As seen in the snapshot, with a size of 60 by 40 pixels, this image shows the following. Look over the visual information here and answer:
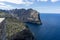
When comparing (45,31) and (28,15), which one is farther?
(28,15)

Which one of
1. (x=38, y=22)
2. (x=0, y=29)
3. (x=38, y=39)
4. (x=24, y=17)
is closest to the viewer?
(x=0, y=29)

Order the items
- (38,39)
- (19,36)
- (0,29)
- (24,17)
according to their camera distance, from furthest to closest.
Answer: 1. (24,17)
2. (38,39)
3. (19,36)
4. (0,29)

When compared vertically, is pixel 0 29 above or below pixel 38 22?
above

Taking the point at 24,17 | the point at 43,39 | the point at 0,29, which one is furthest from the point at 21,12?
the point at 0,29

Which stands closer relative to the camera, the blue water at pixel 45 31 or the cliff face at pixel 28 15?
the blue water at pixel 45 31

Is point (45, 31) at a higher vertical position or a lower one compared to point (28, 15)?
lower

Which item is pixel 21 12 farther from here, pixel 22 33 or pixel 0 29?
pixel 0 29

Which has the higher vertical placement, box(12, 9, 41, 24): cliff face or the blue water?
box(12, 9, 41, 24): cliff face

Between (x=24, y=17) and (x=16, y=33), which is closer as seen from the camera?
(x=16, y=33)

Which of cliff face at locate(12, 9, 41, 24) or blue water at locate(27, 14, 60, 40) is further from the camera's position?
cliff face at locate(12, 9, 41, 24)

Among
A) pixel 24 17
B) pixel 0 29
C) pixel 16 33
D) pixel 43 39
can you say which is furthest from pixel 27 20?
pixel 0 29

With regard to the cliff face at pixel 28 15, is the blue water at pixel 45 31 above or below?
below
